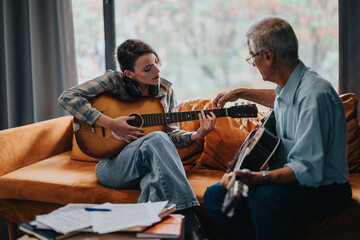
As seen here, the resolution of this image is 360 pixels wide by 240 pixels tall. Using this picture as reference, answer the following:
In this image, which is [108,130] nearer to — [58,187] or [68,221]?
[58,187]

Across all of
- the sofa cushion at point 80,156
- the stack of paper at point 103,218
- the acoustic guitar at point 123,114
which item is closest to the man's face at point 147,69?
the acoustic guitar at point 123,114

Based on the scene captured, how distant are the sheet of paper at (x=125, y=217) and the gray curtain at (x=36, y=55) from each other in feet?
6.14

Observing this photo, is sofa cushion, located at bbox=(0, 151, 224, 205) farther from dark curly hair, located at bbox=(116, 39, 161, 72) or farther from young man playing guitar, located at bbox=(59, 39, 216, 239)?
dark curly hair, located at bbox=(116, 39, 161, 72)

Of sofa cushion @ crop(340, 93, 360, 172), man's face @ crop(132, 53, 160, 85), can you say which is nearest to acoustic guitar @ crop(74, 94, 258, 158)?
man's face @ crop(132, 53, 160, 85)

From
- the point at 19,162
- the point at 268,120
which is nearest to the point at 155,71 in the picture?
the point at 268,120

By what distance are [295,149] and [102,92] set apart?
1.08m

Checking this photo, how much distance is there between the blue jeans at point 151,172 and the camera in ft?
5.15

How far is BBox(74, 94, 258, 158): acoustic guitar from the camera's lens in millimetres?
1857

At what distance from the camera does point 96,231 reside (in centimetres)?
113

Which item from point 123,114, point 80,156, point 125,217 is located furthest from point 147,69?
point 125,217

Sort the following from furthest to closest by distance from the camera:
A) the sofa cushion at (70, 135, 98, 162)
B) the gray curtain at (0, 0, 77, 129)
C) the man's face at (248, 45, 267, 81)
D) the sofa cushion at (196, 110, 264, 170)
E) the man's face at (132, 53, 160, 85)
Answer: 1. the gray curtain at (0, 0, 77, 129)
2. the sofa cushion at (70, 135, 98, 162)
3. the sofa cushion at (196, 110, 264, 170)
4. the man's face at (132, 53, 160, 85)
5. the man's face at (248, 45, 267, 81)

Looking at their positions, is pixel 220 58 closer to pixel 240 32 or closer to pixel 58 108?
pixel 240 32

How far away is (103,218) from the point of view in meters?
1.21

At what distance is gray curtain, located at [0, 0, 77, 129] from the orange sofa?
609 mm
